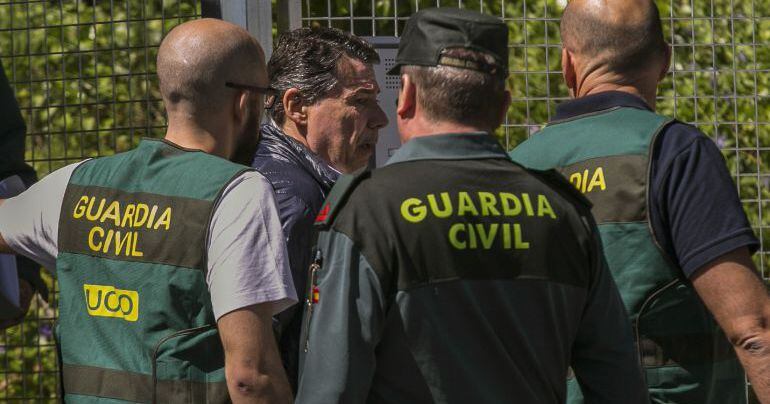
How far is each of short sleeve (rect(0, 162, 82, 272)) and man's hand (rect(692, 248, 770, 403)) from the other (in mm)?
1559

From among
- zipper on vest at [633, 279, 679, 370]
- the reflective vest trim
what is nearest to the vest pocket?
the reflective vest trim

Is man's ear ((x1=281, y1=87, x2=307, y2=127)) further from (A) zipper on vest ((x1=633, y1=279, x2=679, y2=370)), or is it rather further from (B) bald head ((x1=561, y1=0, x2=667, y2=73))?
(A) zipper on vest ((x1=633, y1=279, x2=679, y2=370))

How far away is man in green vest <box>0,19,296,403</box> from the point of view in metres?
2.57

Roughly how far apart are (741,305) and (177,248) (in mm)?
1323

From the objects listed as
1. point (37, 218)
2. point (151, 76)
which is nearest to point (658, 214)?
point (37, 218)

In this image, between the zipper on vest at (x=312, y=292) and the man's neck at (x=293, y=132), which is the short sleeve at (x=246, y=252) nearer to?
the zipper on vest at (x=312, y=292)

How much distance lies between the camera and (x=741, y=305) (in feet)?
9.12

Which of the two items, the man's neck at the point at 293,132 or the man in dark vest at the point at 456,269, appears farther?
the man's neck at the point at 293,132

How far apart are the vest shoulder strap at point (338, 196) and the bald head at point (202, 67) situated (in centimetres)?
61

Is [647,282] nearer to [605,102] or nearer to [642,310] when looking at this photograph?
[642,310]

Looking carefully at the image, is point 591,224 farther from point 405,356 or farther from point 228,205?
point 228,205

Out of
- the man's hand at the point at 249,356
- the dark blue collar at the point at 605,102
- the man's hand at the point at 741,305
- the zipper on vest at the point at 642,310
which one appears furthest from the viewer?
the dark blue collar at the point at 605,102

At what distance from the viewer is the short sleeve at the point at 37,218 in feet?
9.52

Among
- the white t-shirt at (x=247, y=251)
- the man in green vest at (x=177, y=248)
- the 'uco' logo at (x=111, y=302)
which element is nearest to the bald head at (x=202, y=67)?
the man in green vest at (x=177, y=248)
